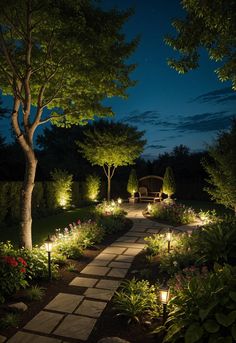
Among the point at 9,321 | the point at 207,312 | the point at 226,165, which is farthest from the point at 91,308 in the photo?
the point at 226,165

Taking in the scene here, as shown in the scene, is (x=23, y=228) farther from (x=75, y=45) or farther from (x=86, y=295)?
(x=75, y=45)

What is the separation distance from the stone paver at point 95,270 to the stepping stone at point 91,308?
4.98 feet

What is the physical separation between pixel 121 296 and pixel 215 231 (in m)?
2.77

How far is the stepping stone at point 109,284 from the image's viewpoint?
6.32 m

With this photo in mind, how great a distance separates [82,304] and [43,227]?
762 centimetres

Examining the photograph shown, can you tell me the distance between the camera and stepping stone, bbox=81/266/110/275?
7180mm

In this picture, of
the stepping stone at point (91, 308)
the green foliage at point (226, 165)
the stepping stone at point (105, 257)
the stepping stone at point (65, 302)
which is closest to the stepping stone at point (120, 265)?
the stepping stone at point (105, 257)

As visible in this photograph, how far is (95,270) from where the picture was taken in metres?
7.38

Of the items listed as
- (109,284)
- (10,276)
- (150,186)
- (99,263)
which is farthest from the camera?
(150,186)

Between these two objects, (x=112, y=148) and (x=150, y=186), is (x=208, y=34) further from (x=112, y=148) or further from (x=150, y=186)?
(x=150, y=186)

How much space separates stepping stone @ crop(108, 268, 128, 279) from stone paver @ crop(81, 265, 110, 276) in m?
0.15

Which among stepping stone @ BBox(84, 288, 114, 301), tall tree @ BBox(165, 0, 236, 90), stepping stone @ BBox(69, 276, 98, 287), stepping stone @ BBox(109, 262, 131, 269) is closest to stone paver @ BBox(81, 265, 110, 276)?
stepping stone @ BBox(109, 262, 131, 269)

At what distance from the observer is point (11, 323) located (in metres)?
4.64

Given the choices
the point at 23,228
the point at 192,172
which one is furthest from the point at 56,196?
the point at 192,172
